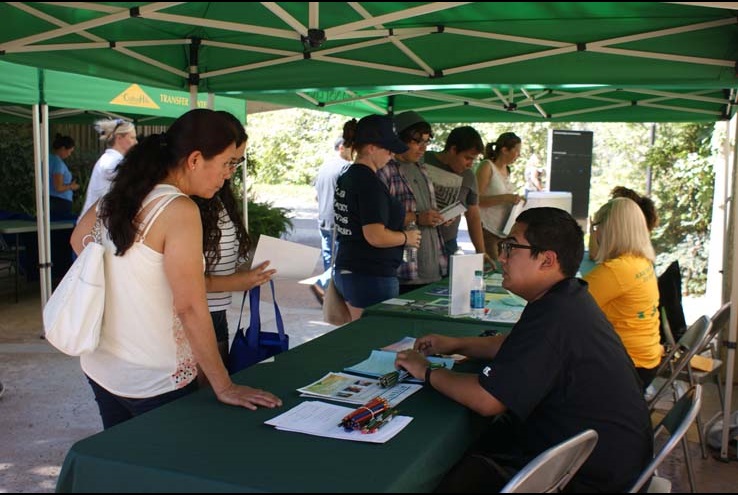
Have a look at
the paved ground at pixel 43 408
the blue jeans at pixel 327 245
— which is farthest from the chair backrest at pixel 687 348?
the blue jeans at pixel 327 245

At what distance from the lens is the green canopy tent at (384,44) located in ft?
12.3

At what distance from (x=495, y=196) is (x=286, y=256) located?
10.8 ft

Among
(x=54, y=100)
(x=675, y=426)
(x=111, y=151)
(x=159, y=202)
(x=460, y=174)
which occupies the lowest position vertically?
(x=675, y=426)

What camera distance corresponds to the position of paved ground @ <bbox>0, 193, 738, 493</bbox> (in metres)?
3.41

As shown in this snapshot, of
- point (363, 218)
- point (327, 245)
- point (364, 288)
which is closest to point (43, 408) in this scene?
point (364, 288)

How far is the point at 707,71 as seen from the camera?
3.90 metres

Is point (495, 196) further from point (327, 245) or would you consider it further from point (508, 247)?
point (508, 247)

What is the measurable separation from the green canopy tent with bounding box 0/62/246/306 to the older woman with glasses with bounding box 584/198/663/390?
2.88m

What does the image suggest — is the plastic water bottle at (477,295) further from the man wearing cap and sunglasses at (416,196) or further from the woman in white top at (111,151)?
the woman in white top at (111,151)

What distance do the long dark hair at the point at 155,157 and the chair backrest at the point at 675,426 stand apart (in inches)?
53.6

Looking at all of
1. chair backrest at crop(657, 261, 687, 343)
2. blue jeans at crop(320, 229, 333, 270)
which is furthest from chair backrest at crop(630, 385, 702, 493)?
blue jeans at crop(320, 229, 333, 270)

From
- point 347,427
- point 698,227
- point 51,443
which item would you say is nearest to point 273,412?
point 347,427

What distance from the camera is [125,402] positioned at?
202cm

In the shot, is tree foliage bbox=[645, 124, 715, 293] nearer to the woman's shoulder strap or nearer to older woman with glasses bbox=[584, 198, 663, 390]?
older woman with glasses bbox=[584, 198, 663, 390]
